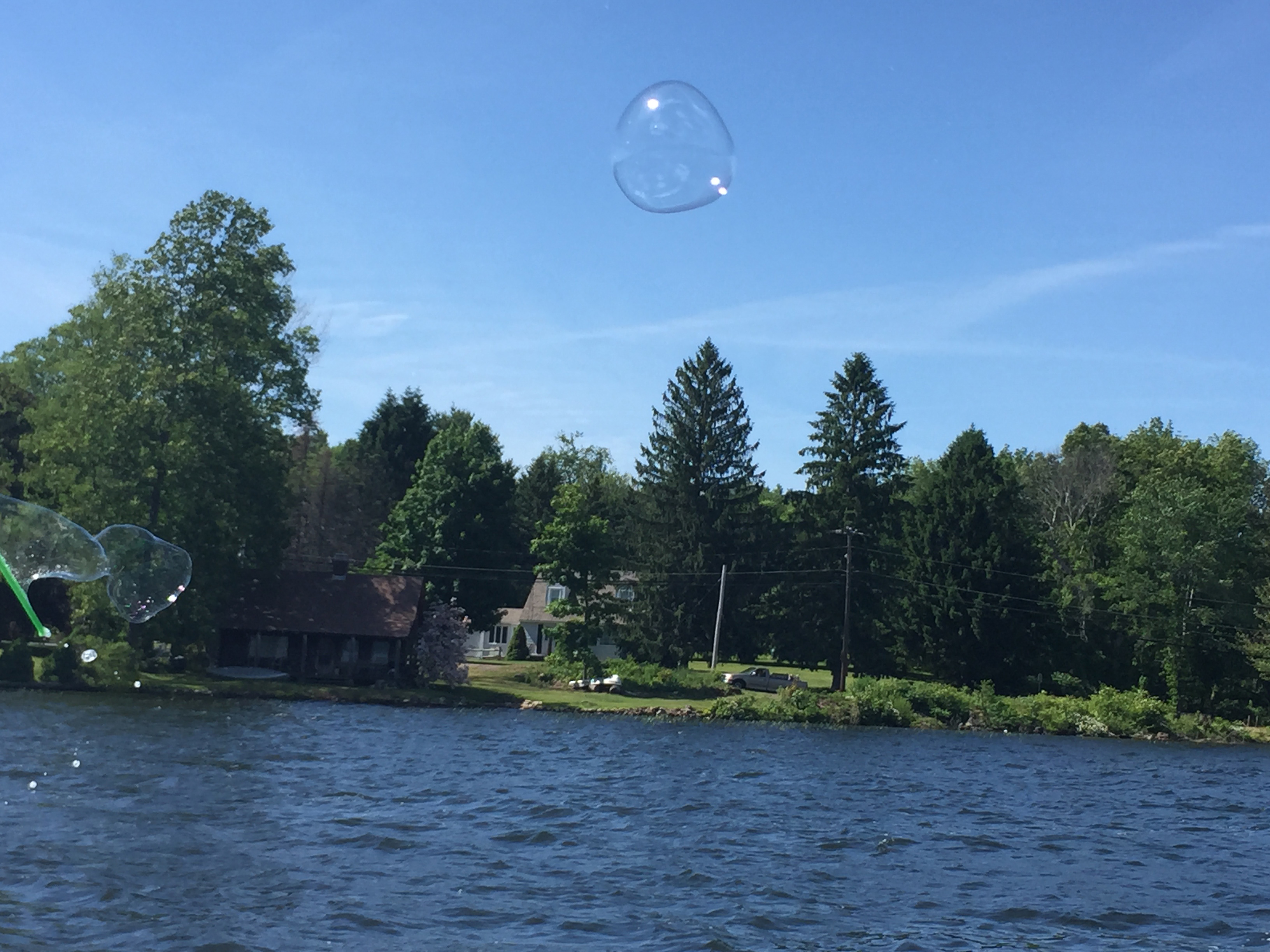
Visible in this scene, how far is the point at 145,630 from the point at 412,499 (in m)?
22.4

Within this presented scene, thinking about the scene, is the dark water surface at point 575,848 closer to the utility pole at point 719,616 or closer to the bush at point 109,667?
the bush at point 109,667

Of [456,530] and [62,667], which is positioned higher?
[456,530]

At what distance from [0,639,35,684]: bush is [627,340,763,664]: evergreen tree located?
3165 centimetres

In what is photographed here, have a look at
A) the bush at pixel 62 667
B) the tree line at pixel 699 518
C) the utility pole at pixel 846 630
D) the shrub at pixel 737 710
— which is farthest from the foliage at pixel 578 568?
the bush at pixel 62 667

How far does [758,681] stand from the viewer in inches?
2370

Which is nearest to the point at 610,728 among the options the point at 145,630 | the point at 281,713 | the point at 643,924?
the point at 281,713

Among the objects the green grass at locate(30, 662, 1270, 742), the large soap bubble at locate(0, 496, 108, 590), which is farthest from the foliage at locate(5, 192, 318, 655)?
the large soap bubble at locate(0, 496, 108, 590)

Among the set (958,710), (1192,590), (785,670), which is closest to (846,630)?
(958,710)

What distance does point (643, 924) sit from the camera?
14008 millimetres

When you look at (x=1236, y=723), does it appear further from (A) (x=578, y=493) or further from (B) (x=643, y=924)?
(B) (x=643, y=924)

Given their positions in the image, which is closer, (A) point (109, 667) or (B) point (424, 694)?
(A) point (109, 667)

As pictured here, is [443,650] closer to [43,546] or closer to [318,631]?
[318,631]

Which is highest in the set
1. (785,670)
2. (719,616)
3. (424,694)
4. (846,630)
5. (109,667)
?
(719,616)

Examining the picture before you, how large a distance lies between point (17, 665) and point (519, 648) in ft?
118
